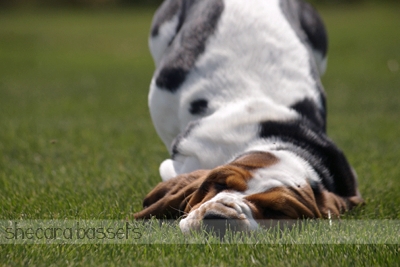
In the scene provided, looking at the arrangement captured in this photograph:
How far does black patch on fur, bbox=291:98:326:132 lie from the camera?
3.70m

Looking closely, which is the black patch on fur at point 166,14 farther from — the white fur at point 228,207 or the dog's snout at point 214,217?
the dog's snout at point 214,217

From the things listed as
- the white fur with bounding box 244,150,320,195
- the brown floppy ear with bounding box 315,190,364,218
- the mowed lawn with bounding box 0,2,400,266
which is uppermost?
the white fur with bounding box 244,150,320,195

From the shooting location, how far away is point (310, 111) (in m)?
3.74

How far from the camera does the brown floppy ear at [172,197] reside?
3061 millimetres

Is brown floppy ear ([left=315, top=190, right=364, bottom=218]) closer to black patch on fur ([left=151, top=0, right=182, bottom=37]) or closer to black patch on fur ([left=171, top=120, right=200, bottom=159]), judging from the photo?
black patch on fur ([left=171, top=120, right=200, bottom=159])

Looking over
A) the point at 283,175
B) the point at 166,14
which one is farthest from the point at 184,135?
the point at 166,14

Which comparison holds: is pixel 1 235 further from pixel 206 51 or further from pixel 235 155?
pixel 206 51

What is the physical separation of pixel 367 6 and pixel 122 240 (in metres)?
26.9

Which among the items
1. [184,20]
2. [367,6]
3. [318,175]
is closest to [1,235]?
[318,175]

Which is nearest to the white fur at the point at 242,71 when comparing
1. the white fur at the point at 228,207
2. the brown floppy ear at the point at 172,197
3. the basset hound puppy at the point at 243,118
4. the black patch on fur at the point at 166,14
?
the basset hound puppy at the point at 243,118

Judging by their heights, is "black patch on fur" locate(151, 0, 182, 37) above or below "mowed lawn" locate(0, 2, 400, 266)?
above

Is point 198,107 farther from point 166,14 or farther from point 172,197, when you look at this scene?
point 166,14

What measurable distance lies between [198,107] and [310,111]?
0.66 metres

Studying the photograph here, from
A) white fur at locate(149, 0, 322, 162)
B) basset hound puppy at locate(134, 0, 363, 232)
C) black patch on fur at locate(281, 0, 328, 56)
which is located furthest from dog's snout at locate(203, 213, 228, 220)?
black patch on fur at locate(281, 0, 328, 56)
